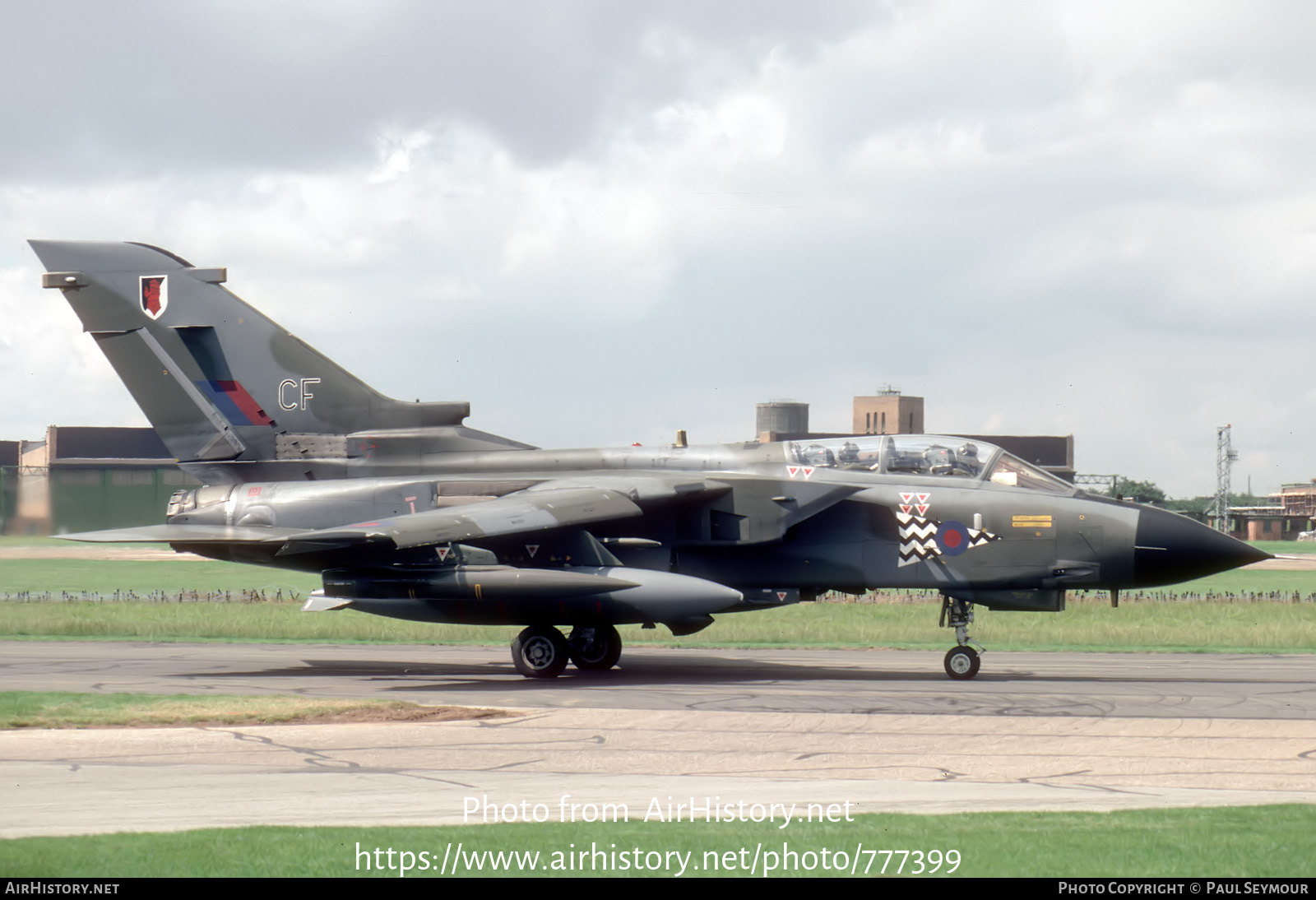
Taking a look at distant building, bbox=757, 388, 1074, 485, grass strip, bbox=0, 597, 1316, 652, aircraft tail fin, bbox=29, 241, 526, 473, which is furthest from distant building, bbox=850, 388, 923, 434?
aircraft tail fin, bbox=29, 241, 526, 473

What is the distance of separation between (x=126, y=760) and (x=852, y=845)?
6436mm

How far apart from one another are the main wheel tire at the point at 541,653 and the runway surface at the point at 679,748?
326 millimetres

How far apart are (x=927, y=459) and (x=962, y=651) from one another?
279 cm

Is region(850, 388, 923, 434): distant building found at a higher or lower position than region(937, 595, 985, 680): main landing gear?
higher

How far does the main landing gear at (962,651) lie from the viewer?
58.3 ft

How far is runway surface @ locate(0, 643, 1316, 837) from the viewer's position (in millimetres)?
9133

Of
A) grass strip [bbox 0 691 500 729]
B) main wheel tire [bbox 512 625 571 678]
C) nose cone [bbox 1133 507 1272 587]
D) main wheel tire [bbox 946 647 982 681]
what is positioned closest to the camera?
grass strip [bbox 0 691 500 729]

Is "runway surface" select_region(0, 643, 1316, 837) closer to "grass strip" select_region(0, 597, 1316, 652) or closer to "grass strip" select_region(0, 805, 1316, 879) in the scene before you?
"grass strip" select_region(0, 805, 1316, 879)

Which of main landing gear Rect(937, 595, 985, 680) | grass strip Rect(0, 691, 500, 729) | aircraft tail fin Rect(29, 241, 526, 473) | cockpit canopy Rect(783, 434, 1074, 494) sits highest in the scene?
aircraft tail fin Rect(29, 241, 526, 473)

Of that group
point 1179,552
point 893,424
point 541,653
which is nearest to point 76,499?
point 541,653

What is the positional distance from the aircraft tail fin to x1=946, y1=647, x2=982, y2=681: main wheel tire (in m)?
7.91

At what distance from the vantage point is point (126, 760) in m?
10.7

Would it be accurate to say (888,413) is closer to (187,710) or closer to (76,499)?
(76,499)

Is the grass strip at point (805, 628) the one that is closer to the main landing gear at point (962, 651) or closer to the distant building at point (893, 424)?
the main landing gear at point (962, 651)
